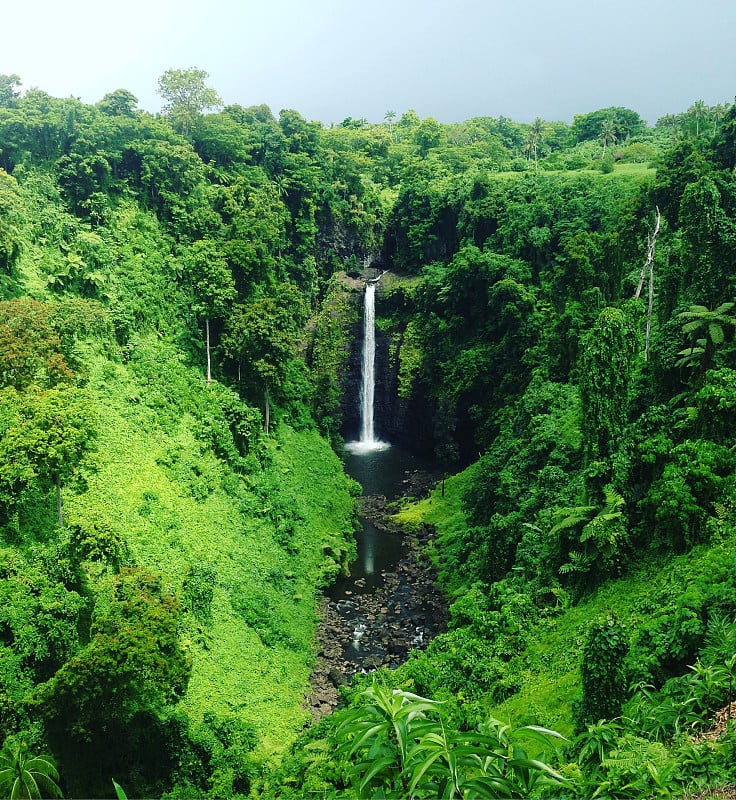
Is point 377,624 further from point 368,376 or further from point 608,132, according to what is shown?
point 608,132

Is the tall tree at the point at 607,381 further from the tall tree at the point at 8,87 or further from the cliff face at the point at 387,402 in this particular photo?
the tall tree at the point at 8,87

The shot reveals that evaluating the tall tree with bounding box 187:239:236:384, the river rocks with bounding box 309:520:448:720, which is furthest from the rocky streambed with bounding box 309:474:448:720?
the tall tree with bounding box 187:239:236:384

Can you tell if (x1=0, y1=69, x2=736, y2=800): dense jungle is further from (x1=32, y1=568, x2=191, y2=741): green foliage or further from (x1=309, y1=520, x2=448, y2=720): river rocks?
(x1=309, y1=520, x2=448, y2=720): river rocks

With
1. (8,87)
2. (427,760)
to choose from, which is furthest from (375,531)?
(8,87)

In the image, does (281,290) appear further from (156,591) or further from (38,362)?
(156,591)

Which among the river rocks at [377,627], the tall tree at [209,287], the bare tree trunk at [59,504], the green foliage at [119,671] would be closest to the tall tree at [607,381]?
the river rocks at [377,627]

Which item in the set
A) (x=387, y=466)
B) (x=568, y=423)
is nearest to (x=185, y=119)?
(x=387, y=466)

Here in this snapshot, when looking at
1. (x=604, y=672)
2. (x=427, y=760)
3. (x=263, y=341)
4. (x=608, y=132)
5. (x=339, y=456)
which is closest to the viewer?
(x=427, y=760)

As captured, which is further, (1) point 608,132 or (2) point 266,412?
(1) point 608,132
